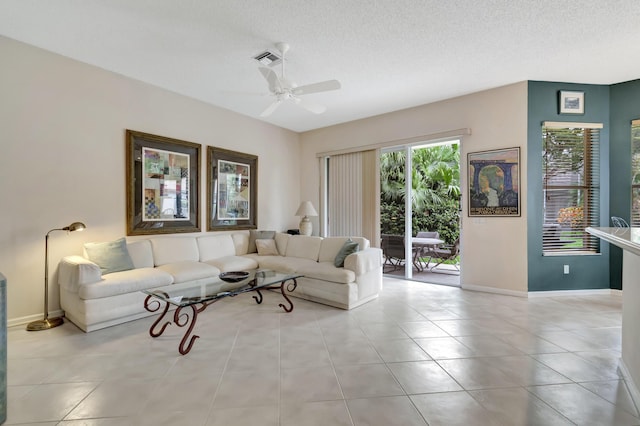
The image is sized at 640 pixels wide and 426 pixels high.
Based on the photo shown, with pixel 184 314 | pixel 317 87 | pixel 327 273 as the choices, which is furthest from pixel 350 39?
pixel 184 314

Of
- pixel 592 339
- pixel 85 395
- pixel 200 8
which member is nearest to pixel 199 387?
pixel 85 395

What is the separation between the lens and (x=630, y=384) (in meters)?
1.84

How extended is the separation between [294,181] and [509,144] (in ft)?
12.7

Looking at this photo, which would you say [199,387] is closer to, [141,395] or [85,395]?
[141,395]

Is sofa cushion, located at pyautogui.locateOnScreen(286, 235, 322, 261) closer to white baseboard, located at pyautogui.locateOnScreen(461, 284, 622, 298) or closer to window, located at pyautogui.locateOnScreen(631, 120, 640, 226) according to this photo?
white baseboard, located at pyautogui.locateOnScreen(461, 284, 622, 298)

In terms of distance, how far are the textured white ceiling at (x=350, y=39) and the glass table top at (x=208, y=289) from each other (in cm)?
246

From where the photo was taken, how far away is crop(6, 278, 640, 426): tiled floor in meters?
1.65

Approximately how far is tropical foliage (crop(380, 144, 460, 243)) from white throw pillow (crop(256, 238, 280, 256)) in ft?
9.37

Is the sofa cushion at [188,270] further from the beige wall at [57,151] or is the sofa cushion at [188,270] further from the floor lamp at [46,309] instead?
the floor lamp at [46,309]

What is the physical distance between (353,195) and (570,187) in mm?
3239

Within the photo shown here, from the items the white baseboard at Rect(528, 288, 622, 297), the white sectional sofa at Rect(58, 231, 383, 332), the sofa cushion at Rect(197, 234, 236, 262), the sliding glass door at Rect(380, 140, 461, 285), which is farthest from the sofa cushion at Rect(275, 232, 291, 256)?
the white baseboard at Rect(528, 288, 622, 297)

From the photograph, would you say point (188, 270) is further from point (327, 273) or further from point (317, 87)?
point (317, 87)

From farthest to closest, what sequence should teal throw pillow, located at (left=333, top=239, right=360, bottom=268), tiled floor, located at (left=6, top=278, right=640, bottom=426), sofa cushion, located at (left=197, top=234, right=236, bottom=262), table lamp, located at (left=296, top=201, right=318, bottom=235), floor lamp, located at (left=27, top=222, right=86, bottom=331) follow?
1. table lamp, located at (left=296, top=201, right=318, bottom=235)
2. sofa cushion, located at (left=197, top=234, right=236, bottom=262)
3. teal throw pillow, located at (left=333, top=239, right=360, bottom=268)
4. floor lamp, located at (left=27, top=222, right=86, bottom=331)
5. tiled floor, located at (left=6, top=278, right=640, bottom=426)

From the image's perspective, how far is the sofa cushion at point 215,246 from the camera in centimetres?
433
